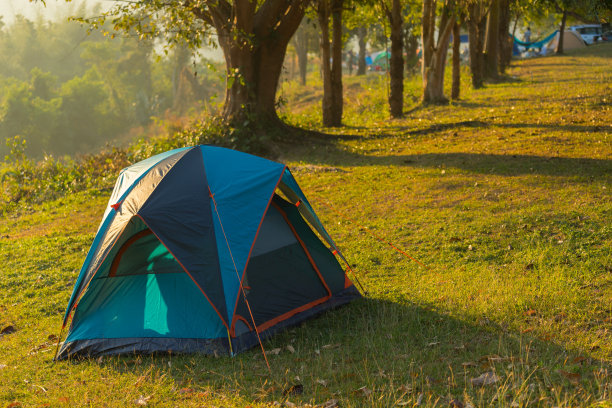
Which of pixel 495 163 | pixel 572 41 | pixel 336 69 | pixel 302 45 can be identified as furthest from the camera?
pixel 572 41

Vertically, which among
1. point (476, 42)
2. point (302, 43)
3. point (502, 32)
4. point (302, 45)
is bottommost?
point (476, 42)

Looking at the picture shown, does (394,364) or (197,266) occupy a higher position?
(197,266)

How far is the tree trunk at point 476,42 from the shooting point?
82.9 ft

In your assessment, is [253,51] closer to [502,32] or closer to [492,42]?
[492,42]

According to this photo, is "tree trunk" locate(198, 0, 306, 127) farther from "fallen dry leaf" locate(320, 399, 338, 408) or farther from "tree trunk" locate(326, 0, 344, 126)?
"fallen dry leaf" locate(320, 399, 338, 408)

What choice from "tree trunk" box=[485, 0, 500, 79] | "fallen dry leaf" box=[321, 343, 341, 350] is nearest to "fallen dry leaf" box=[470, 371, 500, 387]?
"fallen dry leaf" box=[321, 343, 341, 350]

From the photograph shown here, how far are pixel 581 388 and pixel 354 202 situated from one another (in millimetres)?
7230

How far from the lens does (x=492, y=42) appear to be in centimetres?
2750

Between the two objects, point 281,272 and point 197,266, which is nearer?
point 197,266

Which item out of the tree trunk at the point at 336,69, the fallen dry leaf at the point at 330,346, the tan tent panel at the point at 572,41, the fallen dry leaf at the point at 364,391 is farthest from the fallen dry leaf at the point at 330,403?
the tan tent panel at the point at 572,41

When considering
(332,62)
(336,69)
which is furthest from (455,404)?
(332,62)

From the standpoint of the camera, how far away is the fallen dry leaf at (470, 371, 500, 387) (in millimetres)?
4480

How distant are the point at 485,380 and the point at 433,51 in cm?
1807

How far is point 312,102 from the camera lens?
36.8 metres
